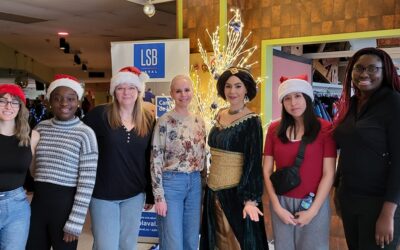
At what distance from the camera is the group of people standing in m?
1.98

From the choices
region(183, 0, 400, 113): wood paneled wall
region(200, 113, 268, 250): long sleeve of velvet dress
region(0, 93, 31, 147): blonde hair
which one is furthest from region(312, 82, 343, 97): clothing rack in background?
region(0, 93, 31, 147): blonde hair

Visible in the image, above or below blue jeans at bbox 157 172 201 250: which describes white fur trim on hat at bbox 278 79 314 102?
above

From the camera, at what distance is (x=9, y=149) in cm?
214

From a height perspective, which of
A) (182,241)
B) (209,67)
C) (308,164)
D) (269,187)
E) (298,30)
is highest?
(298,30)

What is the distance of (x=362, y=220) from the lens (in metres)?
1.98

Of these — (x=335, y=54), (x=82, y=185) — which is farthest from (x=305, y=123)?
(x=335, y=54)

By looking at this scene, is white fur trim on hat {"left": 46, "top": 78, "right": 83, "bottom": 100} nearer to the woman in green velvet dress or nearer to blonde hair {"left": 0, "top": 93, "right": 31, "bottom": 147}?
blonde hair {"left": 0, "top": 93, "right": 31, "bottom": 147}

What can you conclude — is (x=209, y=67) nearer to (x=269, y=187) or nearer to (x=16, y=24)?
(x=269, y=187)

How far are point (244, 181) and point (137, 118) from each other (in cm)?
74

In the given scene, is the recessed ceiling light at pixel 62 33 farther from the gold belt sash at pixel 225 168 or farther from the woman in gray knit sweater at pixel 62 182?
the gold belt sash at pixel 225 168

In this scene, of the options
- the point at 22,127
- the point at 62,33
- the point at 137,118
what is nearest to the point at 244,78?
the point at 137,118

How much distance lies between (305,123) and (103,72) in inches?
526

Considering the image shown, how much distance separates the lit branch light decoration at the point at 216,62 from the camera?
411 cm

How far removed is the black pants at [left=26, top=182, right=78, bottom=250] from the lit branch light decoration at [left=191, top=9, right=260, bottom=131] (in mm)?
2024
